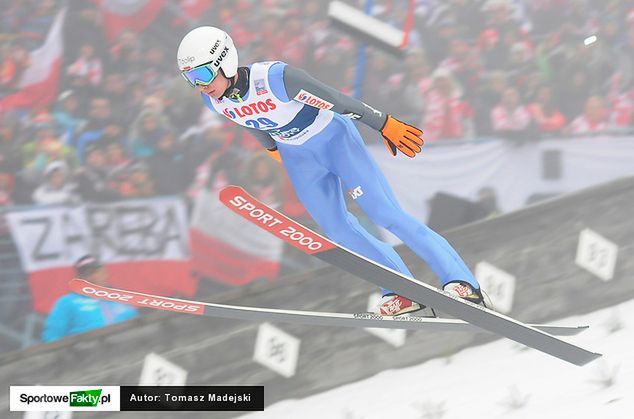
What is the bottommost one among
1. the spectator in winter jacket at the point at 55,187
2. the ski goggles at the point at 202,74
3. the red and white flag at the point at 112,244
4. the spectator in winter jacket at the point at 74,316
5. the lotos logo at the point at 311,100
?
the spectator in winter jacket at the point at 74,316

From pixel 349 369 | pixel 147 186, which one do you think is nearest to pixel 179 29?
pixel 147 186

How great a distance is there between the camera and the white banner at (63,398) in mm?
5121

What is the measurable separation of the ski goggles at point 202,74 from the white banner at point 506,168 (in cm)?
379

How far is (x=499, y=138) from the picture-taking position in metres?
7.98

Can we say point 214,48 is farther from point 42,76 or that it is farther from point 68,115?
point 42,76

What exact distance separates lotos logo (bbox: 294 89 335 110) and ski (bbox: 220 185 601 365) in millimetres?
492

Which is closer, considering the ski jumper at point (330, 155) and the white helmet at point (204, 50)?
the white helmet at point (204, 50)

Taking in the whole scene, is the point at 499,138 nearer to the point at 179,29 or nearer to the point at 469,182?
the point at 469,182

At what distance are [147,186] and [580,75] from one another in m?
3.99

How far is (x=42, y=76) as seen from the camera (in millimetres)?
7125

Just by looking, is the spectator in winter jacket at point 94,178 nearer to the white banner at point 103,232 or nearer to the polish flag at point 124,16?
the white banner at point 103,232

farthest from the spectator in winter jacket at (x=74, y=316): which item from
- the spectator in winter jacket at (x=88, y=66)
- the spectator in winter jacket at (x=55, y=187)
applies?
the spectator in winter jacket at (x=88, y=66)

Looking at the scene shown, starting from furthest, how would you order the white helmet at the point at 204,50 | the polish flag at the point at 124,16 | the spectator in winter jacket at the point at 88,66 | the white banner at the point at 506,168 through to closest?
the white banner at the point at 506,168 → the polish flag at the point at 124,16 → the spectator in winter jacket at the point at 88,66 → the white helmet at the point at 204,50

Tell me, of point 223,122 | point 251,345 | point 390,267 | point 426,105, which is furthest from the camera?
point 426,105
